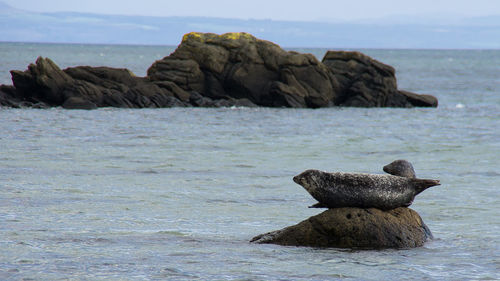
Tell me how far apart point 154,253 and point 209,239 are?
1.28m

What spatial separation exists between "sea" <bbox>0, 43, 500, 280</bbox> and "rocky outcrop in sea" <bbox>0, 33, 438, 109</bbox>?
6.72 metres

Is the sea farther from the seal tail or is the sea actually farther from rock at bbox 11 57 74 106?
rock at bbox 11 57 74 106

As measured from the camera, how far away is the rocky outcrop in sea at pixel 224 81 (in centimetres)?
4191

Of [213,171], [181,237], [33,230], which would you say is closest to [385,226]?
[181,237]

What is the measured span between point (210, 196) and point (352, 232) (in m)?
5.42

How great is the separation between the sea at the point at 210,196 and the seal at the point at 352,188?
78cm

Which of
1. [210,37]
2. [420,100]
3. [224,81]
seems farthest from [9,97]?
Answer: [420,100]

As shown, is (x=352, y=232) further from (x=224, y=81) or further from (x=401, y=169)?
(x=224, y=81)

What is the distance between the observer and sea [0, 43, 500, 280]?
9.48m

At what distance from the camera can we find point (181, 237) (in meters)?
11.3

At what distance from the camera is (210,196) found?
15.5 metres

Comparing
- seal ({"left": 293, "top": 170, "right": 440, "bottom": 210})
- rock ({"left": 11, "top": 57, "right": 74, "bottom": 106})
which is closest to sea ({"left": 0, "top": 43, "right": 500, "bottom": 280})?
seal ({"left": 293, "top": 170, "right": 440, "bottom": 210})

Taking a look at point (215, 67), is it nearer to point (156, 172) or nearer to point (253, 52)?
point (253, 52)

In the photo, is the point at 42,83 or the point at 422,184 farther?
the point at 42,83
